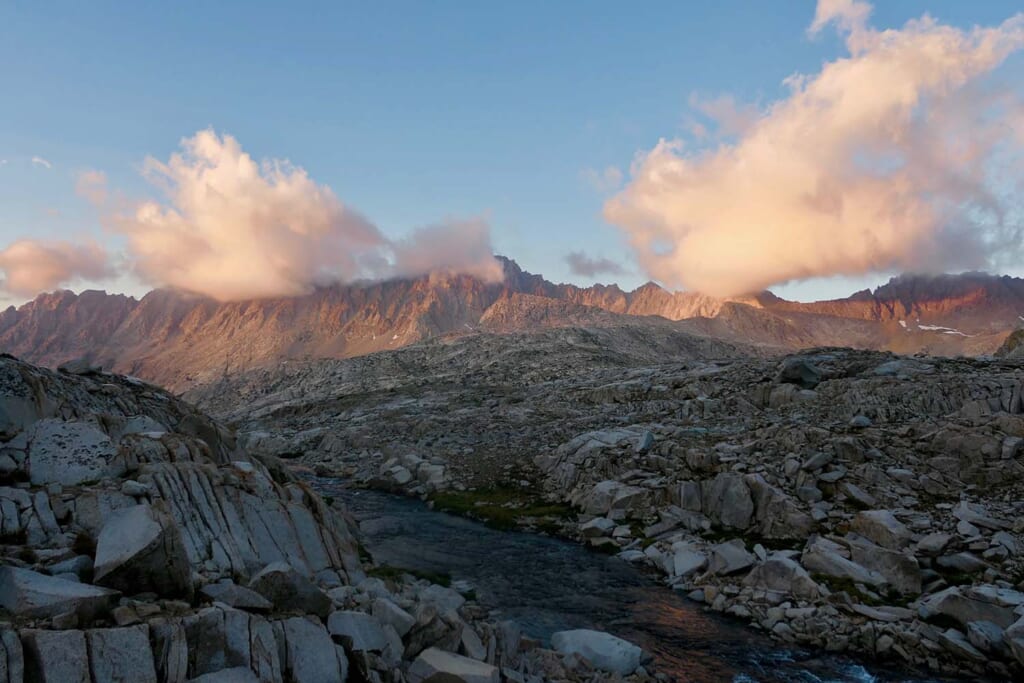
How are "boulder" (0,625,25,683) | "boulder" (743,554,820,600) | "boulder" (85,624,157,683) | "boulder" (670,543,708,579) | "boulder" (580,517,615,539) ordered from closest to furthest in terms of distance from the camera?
1. "boulder" (0,625,25,683)
2. "boulder" (85,624,157,683)
3. "boulder" (743,554,820,600)
4. "boulder" (670,543,708,579)
5. "boulder" (580,517,615,539)

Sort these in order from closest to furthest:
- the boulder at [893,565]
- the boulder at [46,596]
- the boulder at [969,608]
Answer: the boulder at [46,596] < the boulder at [969,608] < the boulder at [893,565]

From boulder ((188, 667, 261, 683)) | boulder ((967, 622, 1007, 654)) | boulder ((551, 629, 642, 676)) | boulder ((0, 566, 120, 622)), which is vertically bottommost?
boulder ((551, 629, 642, 676))

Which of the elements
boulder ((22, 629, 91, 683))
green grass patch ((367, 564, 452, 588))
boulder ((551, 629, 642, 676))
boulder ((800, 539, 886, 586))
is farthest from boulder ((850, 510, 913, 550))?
boulder ((22, 629, 91, 683))

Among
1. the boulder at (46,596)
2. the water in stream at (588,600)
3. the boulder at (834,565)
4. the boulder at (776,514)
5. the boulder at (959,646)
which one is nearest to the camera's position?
the boulder at (46,596)

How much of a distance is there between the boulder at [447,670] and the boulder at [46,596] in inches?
254

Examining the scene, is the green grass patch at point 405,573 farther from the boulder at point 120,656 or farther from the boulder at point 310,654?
the boulder at point 120,656

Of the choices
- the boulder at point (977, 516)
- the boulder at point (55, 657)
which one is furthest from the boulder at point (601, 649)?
the boulder at point (977, 516)

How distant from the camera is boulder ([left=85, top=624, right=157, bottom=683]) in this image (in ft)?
31.7

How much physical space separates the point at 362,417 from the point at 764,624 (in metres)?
77.9

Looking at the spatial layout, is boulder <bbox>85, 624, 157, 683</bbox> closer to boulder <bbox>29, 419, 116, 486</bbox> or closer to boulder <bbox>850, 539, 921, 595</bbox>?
boulder <bbox>29, 419, 116, 486</bbox>

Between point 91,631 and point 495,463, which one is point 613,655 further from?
point 495,463

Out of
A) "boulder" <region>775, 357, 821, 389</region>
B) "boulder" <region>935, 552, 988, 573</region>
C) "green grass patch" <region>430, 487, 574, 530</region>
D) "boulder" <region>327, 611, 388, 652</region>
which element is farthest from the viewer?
"boulder" <region>775, 357, 821, 389</region>

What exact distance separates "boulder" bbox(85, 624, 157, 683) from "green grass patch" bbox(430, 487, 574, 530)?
28401 mm

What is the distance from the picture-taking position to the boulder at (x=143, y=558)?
1178cm
